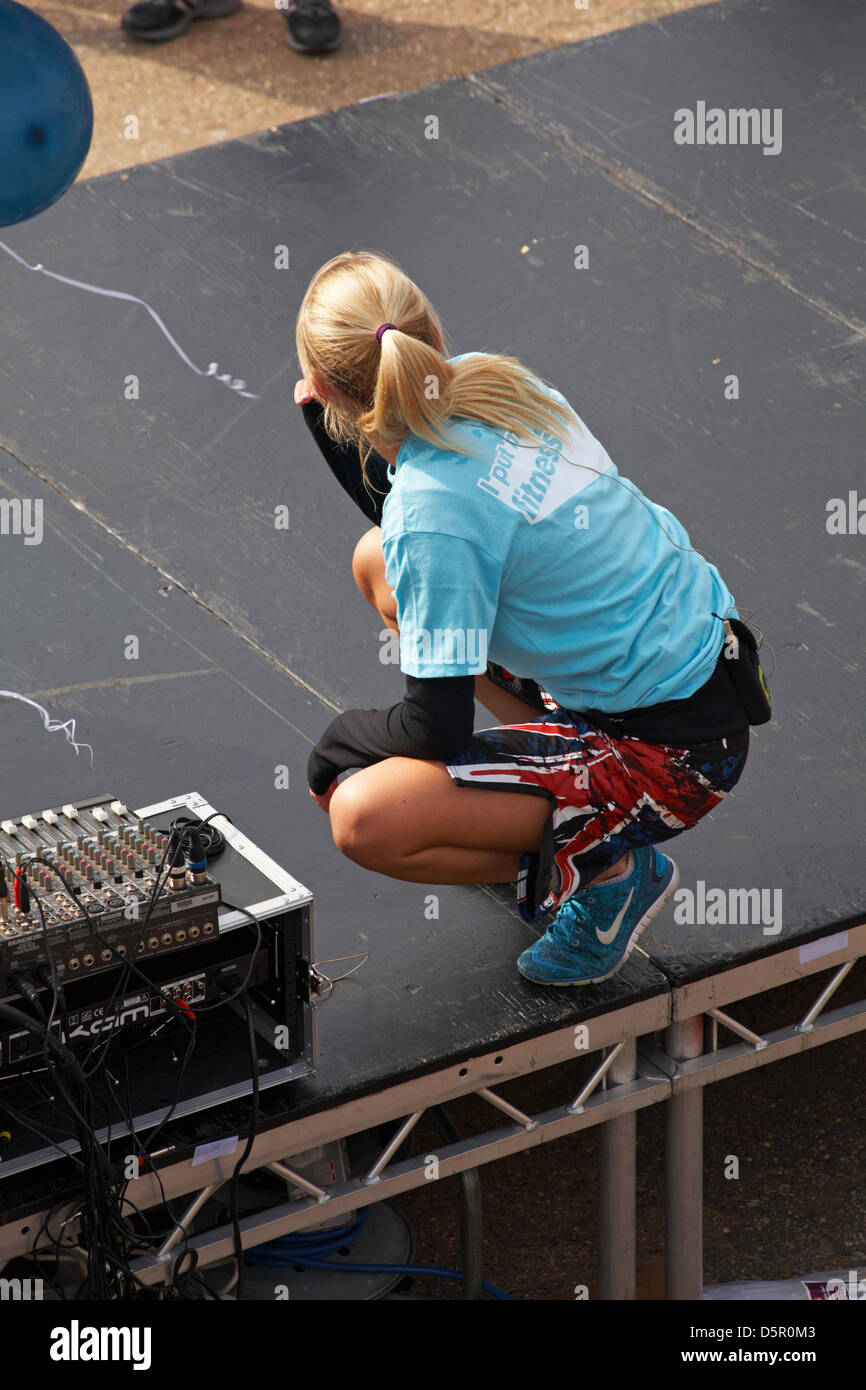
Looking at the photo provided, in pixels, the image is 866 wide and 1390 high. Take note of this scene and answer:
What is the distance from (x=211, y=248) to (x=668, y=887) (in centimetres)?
236

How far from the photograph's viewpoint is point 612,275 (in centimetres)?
422

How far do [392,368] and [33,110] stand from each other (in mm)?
582

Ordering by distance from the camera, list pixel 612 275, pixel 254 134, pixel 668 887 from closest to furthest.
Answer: pixel 668 887, pixel 612 275, pixel 254 134

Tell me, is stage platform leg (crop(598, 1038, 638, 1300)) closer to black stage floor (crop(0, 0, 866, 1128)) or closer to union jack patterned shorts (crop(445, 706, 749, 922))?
black stage floor (crop(0, 0, 866, 1128))

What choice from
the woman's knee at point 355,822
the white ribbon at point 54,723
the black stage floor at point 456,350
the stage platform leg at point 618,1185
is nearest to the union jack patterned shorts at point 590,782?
the woman's knee at point 355,822

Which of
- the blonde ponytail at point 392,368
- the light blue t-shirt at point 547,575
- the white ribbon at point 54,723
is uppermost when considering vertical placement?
the blonde ponytail at point 392,368

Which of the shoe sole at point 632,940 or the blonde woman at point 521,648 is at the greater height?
the blonde woman at point 521,648

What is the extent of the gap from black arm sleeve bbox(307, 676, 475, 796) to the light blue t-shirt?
4cm

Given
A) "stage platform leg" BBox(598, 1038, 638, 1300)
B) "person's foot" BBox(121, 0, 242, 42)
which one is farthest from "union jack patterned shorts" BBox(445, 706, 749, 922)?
"person's foot" BBox(121, 0, 242, 42)

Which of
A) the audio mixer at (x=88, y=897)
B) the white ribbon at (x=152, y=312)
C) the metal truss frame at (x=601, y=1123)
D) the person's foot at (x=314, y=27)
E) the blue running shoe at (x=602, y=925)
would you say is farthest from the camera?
the person's foot at (x=314, y=27)

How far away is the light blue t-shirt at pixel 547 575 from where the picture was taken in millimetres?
2156

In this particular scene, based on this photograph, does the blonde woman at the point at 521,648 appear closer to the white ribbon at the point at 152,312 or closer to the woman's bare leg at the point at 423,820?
the woman's bare leg at the point at 423,820
